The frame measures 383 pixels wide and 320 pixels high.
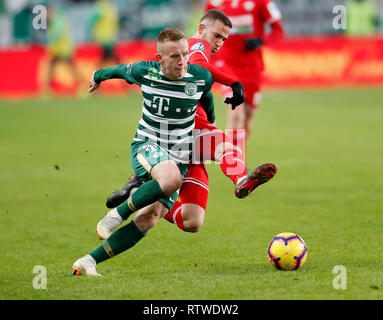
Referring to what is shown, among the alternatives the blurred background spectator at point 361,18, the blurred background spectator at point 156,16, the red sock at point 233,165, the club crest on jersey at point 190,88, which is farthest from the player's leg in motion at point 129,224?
the blurred background spectator at point 361,18

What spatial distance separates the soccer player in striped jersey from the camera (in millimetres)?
5539

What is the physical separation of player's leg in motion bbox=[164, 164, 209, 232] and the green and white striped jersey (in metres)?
0.44

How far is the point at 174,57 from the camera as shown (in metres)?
5.57

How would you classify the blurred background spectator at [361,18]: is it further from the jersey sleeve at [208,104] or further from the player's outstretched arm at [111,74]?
the player's outstretched arm at [111,74]

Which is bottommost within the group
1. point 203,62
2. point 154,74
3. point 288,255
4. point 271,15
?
point 288,255

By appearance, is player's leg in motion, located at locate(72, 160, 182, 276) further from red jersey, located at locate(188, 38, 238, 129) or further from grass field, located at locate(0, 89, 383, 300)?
red jersey, located at locate(188, 38, 238, 129)

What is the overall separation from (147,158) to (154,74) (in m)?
0.64

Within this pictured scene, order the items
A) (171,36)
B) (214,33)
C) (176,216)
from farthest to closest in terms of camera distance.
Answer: (214,33) → (176,216) → (171,36)

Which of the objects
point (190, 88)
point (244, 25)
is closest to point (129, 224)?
point (190, 88)

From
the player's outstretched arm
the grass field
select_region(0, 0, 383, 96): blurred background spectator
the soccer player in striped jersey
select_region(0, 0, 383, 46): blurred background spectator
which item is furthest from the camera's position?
select_region(0, 0, 383, 46): blurred background spectator

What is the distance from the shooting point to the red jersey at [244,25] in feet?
32.3

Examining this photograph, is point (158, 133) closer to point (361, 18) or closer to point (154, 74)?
point (154, 74)

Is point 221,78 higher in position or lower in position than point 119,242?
higher

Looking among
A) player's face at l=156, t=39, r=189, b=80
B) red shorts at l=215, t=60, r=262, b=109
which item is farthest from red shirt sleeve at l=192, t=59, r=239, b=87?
red shorts at l=215, t=60, r=262, b=109
